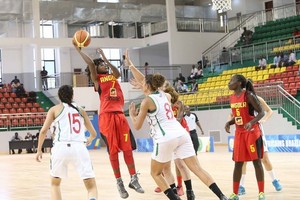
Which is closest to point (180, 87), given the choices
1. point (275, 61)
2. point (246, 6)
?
point (275, 61)

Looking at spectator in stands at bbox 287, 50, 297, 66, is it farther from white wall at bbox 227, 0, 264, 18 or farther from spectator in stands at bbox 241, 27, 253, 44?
white wall at bbox 227, 0, 264, 18

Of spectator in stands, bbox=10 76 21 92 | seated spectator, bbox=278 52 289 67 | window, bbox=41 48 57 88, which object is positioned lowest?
spectator in stands, bbox=10 76 21 92

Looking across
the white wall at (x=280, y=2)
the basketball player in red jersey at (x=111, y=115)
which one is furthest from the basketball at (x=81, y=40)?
the white wall at (x=280, y=2)

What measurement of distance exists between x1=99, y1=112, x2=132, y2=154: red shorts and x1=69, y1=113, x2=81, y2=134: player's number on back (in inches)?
77.8

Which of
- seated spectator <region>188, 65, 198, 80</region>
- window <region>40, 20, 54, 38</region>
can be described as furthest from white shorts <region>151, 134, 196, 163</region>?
window <region>40, 20, 54, 38</region>

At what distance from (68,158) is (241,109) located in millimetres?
2530

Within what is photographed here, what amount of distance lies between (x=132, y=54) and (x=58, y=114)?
110ft

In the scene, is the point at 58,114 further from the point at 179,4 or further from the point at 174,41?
the point at 179,4

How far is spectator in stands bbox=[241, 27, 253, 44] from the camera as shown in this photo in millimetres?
33000

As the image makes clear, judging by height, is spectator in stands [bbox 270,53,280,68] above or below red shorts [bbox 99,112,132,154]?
above

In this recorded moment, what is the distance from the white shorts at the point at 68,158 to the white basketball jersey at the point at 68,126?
69 mm

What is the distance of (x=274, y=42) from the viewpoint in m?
30.9

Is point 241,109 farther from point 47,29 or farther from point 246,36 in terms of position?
point 47,29

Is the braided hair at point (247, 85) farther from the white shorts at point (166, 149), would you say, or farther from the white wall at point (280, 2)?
the white wall at point (280, 2)
